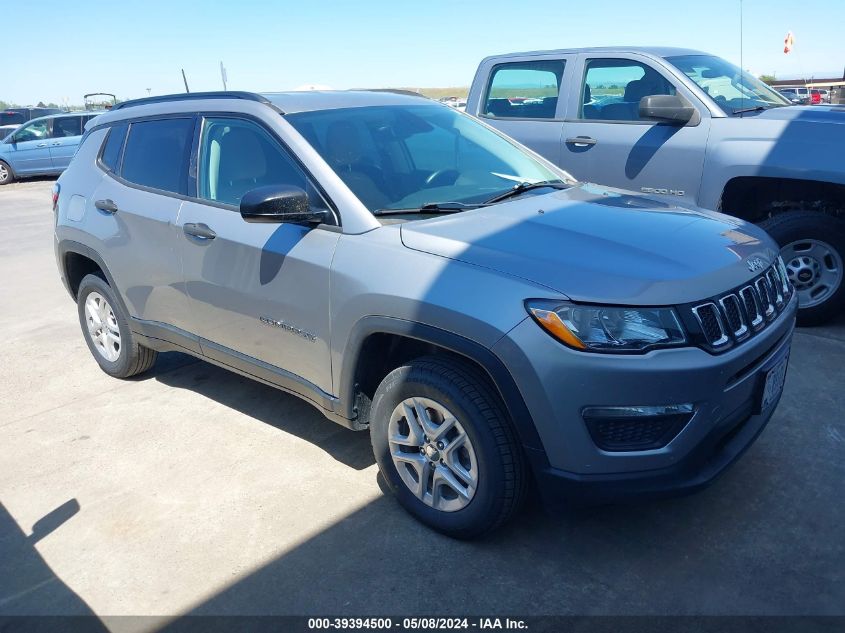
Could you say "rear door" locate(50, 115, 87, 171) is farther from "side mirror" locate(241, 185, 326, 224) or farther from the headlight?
the headlight

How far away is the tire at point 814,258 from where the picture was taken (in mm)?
5043

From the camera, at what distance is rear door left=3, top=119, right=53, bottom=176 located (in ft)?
60.8

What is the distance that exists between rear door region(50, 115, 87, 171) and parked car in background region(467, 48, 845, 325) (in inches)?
613

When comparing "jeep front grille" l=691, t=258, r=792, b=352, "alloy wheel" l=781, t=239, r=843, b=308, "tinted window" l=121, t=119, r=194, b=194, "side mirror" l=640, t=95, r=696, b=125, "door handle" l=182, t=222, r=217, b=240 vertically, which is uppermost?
"tinted window" l=121, t=119, r=194, b=194

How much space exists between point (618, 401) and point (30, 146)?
64.8ft

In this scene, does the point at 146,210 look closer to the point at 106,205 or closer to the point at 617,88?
the point at 106,205

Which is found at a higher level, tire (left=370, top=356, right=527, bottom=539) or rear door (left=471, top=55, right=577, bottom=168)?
rear door (left=471, top=55, right=577, bottom=168)

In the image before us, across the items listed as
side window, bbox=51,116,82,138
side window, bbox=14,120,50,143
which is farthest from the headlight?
side window, bbox=14,120,50,143

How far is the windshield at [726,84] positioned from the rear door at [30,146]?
17.3 meters

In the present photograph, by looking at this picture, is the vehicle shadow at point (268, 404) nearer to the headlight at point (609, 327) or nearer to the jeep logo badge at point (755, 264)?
the headlight at point (609, 327)

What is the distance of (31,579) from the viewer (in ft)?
9.78

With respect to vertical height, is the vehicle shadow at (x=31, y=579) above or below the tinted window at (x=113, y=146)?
below

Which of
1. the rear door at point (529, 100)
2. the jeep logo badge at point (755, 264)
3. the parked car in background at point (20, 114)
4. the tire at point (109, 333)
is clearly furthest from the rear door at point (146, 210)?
the parked car in background at point (20, 114)

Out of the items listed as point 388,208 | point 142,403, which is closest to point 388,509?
point 388,208
